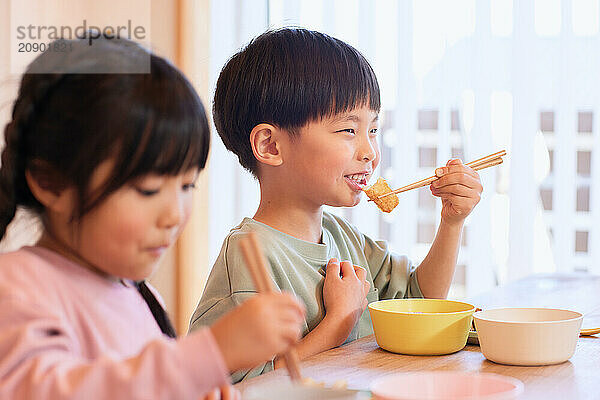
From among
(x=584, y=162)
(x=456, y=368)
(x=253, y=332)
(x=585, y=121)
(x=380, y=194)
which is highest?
(x=585, y=121)

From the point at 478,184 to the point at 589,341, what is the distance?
0.37 metres

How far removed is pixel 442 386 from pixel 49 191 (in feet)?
1.47

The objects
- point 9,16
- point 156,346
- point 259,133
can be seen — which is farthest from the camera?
point 9,16

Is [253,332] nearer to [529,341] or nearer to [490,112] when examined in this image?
[529,341]

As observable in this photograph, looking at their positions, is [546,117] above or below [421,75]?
below

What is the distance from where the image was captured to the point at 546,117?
9.11ft

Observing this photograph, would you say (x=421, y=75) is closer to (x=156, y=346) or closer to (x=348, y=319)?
(x=348, y=319)

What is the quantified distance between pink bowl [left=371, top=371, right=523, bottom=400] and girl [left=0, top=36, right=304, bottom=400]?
13cm

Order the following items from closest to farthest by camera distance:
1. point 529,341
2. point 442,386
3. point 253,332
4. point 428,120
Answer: point 253,332 → point 442,386 → point 529,341 → point 428,120

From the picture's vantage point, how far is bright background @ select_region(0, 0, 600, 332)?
272cm

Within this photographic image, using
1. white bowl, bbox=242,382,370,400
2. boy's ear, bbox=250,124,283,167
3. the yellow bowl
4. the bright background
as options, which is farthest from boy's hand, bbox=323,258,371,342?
the bright background

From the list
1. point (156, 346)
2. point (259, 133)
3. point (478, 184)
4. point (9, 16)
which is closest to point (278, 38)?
point (259, 133)

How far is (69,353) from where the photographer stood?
0.65 metres

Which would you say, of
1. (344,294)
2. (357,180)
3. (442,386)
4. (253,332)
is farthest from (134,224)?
(357,180)
